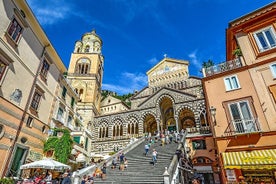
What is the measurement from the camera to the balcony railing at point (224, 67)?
12638 mm

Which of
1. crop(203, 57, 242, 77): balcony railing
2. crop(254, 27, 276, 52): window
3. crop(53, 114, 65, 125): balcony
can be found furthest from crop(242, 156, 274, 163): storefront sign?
crop(53, 114, 65, 125): balcony

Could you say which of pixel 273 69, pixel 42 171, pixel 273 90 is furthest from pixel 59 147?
pixel 273 69

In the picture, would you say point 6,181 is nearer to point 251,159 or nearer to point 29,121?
point 29,121

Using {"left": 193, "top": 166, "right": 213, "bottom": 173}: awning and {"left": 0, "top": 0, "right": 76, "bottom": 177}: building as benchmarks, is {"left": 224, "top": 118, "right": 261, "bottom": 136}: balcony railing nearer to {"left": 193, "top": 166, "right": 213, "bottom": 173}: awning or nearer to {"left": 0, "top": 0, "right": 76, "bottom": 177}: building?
{"left": 193, "top": 166, "right": 213, "bottom": 173}: awning

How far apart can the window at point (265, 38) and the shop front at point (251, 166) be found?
274 inches

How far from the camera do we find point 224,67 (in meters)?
13.1

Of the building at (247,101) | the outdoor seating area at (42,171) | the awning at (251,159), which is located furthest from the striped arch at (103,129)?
the awning at (251,159)

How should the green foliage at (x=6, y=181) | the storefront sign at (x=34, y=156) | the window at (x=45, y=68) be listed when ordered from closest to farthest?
1. the green foliage at (x=6, y=181)
2. the storefront sign at (x=34, y=156)
3. the window at (x=45, y=68)

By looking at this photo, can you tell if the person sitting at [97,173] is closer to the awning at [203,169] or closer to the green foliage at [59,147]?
the green foliage at [59,147]

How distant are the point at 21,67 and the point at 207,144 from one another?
733 inches

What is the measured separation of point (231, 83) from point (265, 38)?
12.7ft

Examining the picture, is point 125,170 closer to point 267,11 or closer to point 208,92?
point 208,92

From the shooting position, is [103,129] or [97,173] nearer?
[97,173]

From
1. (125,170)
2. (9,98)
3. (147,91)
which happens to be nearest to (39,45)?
(9,98)
